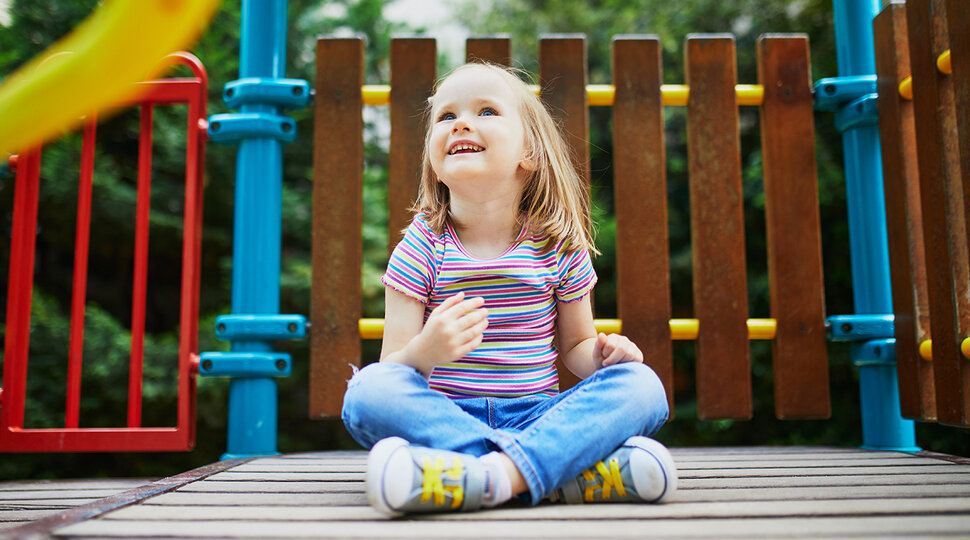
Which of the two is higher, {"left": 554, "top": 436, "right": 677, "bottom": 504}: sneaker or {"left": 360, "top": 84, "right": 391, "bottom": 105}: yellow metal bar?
{"left": 360, "top": 84, "right": 391, "bottom": 105}: yellow metal bar

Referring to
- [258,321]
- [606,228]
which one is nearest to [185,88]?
[258,321]

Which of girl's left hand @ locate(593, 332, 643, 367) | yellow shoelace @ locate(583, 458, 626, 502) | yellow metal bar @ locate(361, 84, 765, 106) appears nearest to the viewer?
yellow shoelace @ locate(583, 458, 626, 502)

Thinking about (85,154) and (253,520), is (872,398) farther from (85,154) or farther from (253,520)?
(85,154)

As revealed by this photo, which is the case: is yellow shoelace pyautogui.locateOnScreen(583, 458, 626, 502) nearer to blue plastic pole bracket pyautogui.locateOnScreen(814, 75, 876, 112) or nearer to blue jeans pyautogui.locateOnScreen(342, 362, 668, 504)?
blue jeans pyautogui.locateOnScreen(342, 362, 668, 504)

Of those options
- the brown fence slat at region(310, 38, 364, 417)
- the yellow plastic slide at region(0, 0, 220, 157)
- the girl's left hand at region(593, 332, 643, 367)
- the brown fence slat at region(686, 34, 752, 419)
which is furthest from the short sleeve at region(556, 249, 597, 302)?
the yellow plastic slide at region(0, 0, 220, 157)

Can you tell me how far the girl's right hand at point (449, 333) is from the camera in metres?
1.22

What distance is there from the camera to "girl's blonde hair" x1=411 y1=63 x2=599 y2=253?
159 cm

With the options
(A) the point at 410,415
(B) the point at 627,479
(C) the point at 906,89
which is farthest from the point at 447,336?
(C) the point at 906,89

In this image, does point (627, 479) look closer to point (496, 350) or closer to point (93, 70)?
point (496, 350)

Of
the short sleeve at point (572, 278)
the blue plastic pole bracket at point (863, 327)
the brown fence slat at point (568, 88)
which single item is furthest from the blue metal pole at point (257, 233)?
the blue plastic pole bracket at point (863, 327)

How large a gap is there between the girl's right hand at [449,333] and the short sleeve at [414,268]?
9.1 inches

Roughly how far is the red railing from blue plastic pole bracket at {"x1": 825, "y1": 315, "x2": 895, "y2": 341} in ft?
5.90

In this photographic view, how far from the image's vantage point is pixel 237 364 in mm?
1965

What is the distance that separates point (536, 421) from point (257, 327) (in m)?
1.07
